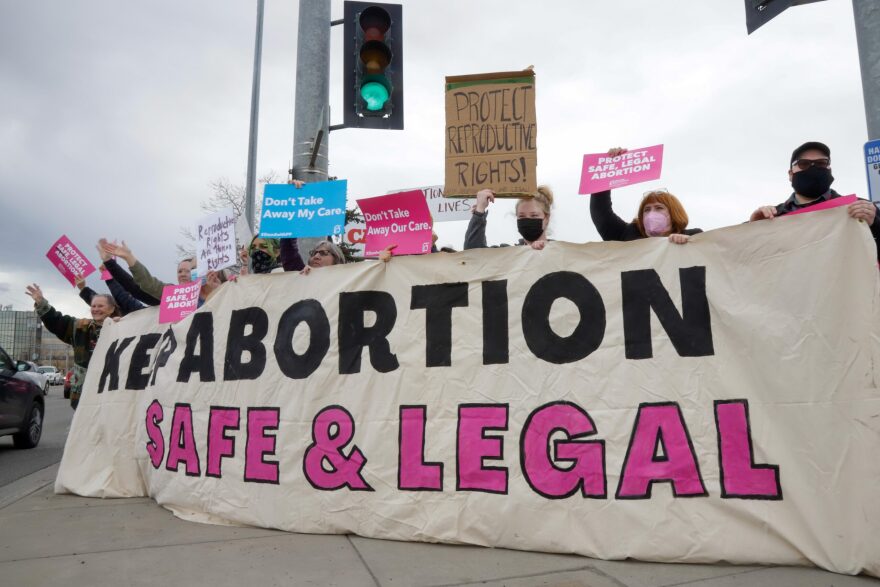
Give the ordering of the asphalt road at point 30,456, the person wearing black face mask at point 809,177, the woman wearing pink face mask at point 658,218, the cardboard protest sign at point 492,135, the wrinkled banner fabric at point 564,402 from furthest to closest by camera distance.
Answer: the asphalt road at point 30,456 < the cardboard protest sign at point 492,135 < the woman wearing pink face mask at point 658,218 < the person wearing black face mask at point 809,177 < the wrinkled banner fabric at point 564,402

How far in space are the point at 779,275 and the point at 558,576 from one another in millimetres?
1840

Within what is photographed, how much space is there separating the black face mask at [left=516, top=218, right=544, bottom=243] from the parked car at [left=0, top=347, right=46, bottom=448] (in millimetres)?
7542

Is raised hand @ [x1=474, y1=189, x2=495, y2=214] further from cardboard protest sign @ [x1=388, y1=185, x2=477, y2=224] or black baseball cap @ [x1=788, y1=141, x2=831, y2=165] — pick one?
cardboard protest sign @ [x1=388, y1=185, x2=477, y2=224]

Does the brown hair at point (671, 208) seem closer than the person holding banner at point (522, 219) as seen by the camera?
Yes

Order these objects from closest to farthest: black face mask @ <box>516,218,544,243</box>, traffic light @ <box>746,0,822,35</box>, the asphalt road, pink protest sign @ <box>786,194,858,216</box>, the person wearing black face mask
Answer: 1. pink protest sign @ <box>786,194,858,216</box>
2. the person wearing black face mask
3. black face mask @ <box>516,218,544,243</box>
4. traffic light @ <box>746,0,822,35</box>
5. the asphalt road

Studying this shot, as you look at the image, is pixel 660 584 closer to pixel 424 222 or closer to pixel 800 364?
pixel 800 364

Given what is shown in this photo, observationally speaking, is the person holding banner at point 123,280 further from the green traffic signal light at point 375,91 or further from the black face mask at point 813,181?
the black face mask at point 813,181

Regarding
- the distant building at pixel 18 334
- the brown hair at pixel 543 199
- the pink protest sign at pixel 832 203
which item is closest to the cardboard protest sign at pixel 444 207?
the brown hair at pixel 543 199

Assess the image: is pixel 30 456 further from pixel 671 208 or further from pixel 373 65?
pixel 671 208

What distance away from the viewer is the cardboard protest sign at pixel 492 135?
14.0ft

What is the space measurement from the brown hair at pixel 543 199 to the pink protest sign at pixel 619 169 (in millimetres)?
275

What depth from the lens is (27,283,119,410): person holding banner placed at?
6301mm

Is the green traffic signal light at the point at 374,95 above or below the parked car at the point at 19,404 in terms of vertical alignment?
above

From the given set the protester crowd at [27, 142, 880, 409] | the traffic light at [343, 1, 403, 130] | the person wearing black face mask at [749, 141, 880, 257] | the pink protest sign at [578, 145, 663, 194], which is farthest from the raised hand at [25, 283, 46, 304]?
the person wearing black face mask at [749, 141, 880, 257]
